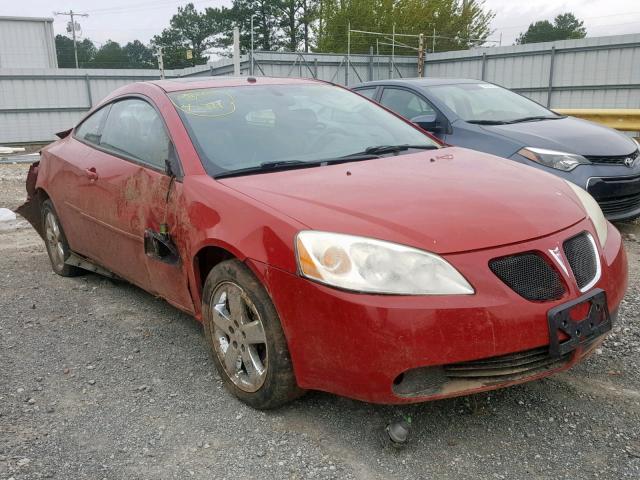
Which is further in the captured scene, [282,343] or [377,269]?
[282,343]

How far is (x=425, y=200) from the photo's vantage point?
255 centimetres

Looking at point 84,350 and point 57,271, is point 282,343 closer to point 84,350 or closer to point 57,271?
point 84,350

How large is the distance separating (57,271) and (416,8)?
1714 inches

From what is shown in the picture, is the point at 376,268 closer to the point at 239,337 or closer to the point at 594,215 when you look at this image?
the point at 239,337

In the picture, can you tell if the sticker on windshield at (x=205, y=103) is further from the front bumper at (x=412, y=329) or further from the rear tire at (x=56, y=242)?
the rear tire at (x=56, y=242)

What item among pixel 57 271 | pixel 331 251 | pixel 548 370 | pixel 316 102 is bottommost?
pixel 57 271

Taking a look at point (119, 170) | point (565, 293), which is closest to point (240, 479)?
point (565, 293)

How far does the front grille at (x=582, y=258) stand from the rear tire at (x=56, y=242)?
143 inches

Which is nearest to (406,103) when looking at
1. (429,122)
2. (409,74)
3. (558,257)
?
(429,122)

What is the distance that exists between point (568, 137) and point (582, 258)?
11.8 ft

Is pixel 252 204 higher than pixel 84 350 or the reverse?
higher

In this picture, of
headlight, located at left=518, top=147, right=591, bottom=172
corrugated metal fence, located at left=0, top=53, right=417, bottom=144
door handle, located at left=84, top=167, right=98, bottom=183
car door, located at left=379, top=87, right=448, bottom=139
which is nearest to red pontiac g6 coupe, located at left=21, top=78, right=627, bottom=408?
door handle, located at left=84, top=167, right=98, bottom=183

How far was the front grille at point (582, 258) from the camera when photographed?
2424 mm

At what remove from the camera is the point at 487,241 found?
2.30 m
